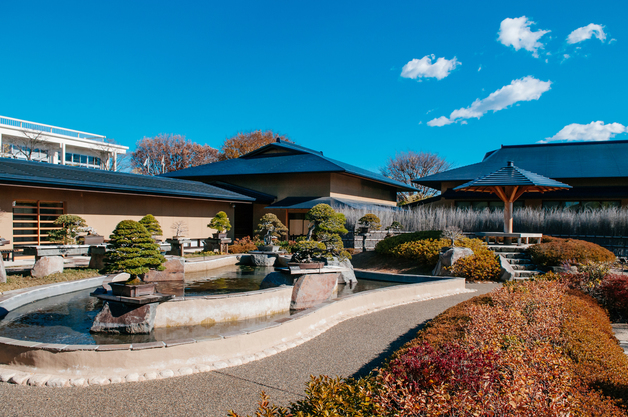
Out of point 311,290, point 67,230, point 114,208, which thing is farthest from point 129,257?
point 114,208

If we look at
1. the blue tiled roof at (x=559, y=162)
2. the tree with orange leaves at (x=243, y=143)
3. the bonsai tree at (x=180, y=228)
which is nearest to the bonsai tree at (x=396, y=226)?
the blue tiled roof at (x=559, y=162)

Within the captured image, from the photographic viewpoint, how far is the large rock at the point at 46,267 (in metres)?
9.71

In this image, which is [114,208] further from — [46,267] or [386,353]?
[386,353]

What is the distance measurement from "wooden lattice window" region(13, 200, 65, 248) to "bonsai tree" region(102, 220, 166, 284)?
11.4 metres

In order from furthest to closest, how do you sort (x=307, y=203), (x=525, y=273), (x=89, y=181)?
(x=307, y=203), (x=89, y=181), (x=525, y=273)

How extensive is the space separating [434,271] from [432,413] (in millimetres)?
10827

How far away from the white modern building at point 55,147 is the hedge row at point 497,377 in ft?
138

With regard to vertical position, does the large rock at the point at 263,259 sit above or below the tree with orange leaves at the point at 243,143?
below

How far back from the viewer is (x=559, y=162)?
2425 centimetres

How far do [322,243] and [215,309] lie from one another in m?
3.95

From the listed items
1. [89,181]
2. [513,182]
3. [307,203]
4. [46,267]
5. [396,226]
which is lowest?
[46,267]

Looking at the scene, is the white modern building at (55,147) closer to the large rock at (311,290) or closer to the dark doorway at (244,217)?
the dark doorway at (244,217)

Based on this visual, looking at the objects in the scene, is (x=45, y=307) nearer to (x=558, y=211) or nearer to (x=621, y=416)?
(x=621, y=416)

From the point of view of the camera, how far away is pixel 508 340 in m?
4.00
